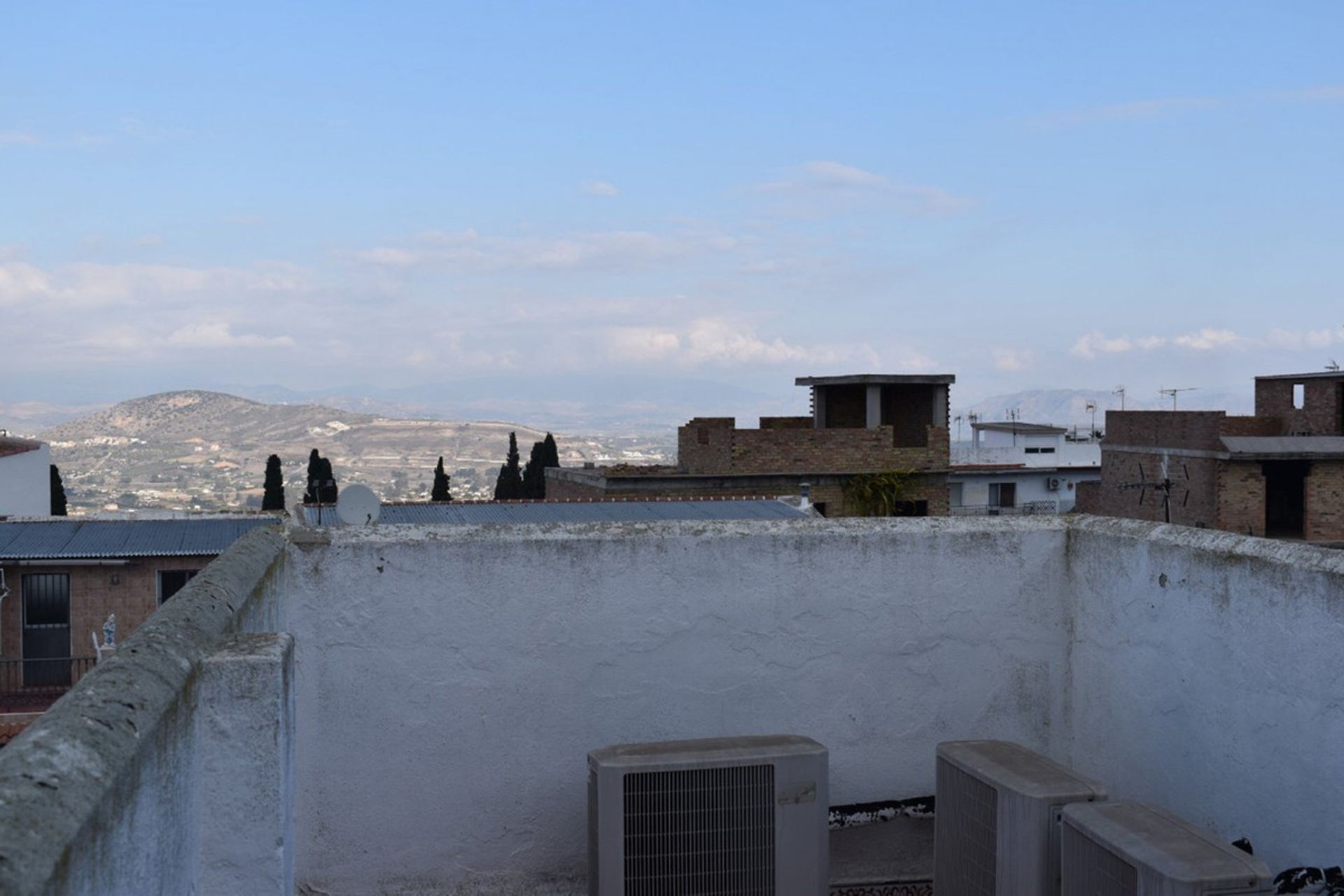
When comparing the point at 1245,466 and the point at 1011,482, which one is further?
the point at 1011,482

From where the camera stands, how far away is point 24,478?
30.7 metres

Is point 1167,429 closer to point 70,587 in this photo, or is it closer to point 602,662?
point 70,587

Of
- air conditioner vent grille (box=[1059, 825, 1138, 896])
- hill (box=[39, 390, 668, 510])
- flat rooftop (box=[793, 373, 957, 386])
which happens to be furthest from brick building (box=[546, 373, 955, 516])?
hill (box=[39, 390, 668, 510])

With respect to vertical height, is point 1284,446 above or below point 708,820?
above

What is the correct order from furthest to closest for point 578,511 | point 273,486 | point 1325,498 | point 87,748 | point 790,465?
point 273,486
point 1325,498
point 790,465
point 578,511
point 87,748

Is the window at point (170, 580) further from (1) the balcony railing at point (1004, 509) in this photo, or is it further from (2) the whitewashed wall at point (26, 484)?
(1) the balcony railing at point (1004, 509)

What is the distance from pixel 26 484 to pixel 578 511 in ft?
67.7

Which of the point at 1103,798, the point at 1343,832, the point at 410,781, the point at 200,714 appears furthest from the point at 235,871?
the point at 1343,832

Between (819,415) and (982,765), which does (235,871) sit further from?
(819,415)

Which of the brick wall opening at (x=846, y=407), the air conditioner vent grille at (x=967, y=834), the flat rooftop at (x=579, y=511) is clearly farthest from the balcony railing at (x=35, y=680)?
the brick wall opening at (x=846, y=407)

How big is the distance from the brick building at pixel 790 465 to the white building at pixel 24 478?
12919mm

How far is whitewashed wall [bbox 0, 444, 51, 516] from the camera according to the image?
96.0ft

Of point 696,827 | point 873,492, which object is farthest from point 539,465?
point 696,827

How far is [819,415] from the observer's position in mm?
34719
